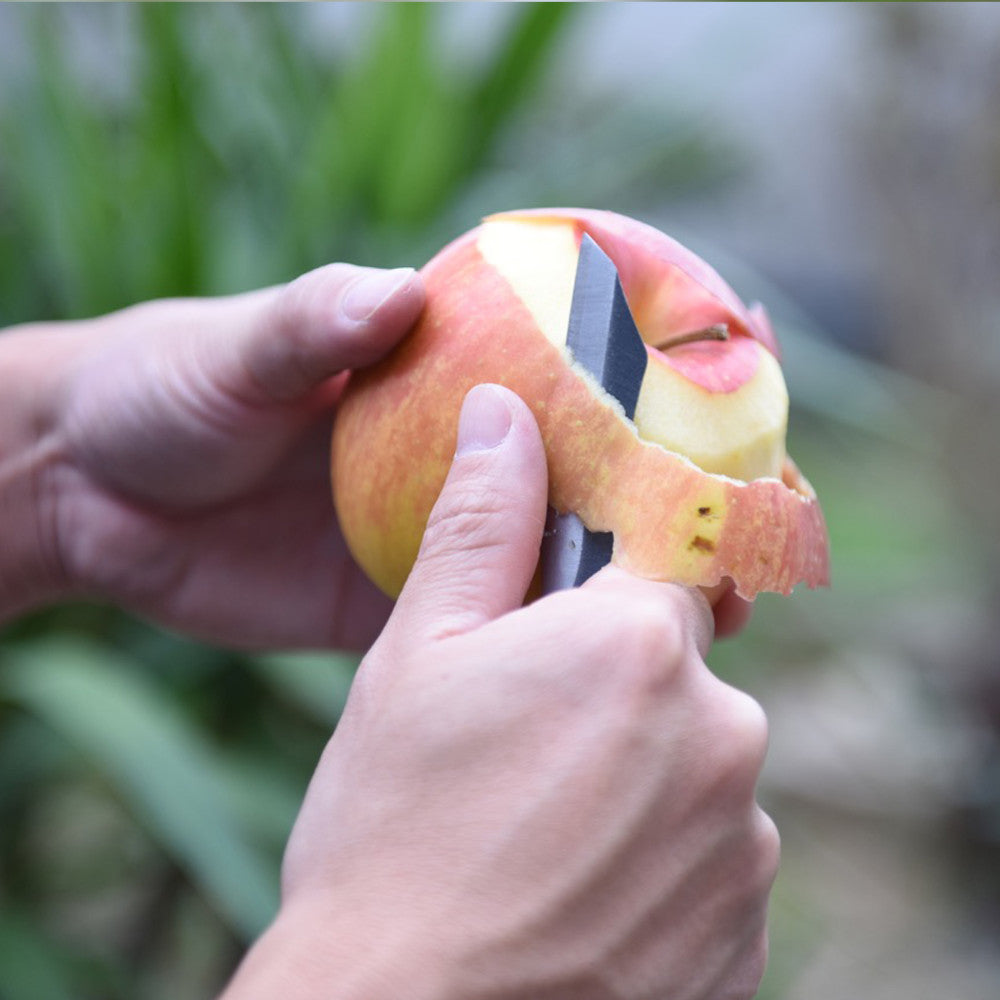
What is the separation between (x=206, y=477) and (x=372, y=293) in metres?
0.27

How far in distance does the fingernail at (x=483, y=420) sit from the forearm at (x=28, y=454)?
16.9 inches

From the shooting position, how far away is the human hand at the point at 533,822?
439 millimetres

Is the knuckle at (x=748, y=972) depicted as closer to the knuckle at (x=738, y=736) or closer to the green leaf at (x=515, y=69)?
the knuckle at (x=738, y=736)

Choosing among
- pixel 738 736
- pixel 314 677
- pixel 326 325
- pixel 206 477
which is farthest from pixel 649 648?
pixel 314 677

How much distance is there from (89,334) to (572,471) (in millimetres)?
470

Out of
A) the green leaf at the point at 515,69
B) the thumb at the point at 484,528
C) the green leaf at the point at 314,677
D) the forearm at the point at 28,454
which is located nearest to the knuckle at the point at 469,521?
the thumb at the point at 484,528

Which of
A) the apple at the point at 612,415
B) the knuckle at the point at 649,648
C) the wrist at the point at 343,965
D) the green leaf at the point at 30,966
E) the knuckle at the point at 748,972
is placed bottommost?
the green leaf at the point at 30,966

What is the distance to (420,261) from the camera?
1.28 metres

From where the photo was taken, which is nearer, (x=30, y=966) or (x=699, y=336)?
(x=699, y=336)

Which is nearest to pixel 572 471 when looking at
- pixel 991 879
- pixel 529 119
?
pixel 529 119

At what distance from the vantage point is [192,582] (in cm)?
86

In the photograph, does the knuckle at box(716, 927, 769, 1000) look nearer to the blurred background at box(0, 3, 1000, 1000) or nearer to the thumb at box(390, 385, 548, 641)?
the thumb at box(390, 385, 548, 641)

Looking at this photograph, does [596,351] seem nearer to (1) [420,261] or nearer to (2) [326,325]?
(2) [326,325]

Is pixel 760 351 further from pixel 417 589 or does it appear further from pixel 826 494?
pixel 826 494
